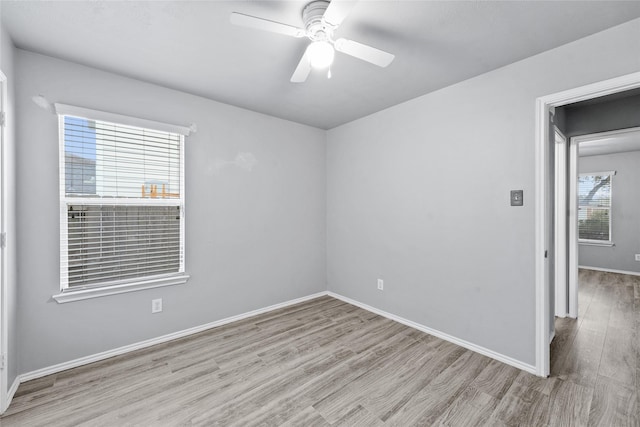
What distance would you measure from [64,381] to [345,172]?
3393mm

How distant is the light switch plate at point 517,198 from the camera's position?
7.41 ft

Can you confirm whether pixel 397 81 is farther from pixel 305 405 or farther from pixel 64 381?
pixel 64 381

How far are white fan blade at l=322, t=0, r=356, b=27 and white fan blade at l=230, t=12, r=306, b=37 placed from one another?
20 centimetres

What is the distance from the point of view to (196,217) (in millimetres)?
2914

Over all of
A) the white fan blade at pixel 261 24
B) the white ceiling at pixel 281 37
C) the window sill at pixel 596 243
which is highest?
the white ceiling at pixel 281 37

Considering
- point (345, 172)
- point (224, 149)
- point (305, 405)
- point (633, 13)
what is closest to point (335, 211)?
point (345, 172)

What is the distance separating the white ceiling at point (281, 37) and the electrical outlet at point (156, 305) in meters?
2.07

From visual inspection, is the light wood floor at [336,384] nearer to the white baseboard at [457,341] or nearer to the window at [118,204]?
the white baseboard at [457,341]

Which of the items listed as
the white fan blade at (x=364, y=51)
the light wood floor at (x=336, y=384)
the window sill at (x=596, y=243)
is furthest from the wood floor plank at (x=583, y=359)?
the window sill at (x=596, y=243)

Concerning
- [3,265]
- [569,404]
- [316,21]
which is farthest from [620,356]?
[3,265]

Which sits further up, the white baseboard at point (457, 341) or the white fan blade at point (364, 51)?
the white fan blade at point (364, 51)

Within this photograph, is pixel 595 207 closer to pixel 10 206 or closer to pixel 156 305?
pixel 156 305

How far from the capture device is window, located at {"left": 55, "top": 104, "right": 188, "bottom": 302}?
7.44 feet

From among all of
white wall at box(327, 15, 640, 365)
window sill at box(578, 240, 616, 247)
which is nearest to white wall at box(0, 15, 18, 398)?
white wall at box(327, 15, 640, 365)
